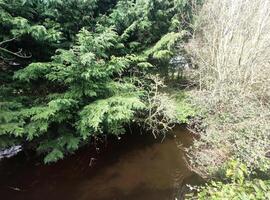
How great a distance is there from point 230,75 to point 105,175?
5.65 m

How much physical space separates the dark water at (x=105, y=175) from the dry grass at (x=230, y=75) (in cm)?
105

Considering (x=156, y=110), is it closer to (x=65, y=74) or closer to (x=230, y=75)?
(x=230, y=75)

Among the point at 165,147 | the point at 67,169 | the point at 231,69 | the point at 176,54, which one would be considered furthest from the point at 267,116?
the point at 67,169

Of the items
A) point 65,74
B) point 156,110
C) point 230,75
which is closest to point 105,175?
point 156,110

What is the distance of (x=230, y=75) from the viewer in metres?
9.55

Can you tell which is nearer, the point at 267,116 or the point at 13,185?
the point at 267,116

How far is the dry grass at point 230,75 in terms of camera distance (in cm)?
698

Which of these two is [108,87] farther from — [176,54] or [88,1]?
[176,54]

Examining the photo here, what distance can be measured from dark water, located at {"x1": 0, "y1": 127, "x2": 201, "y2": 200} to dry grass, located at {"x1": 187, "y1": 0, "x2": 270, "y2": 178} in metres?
1.05

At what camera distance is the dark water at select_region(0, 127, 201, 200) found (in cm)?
732

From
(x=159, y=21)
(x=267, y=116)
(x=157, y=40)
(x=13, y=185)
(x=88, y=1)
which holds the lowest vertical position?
(x=13, y=185)

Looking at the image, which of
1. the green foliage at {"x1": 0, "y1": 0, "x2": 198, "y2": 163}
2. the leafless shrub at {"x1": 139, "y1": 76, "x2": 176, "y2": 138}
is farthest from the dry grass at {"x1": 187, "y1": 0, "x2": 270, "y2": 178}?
the green foliage at {"x1": 0, "y1": 0, "x2": 198, "y2": 163}

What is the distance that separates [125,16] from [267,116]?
5.37 meters

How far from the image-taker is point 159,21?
10.1 metres
